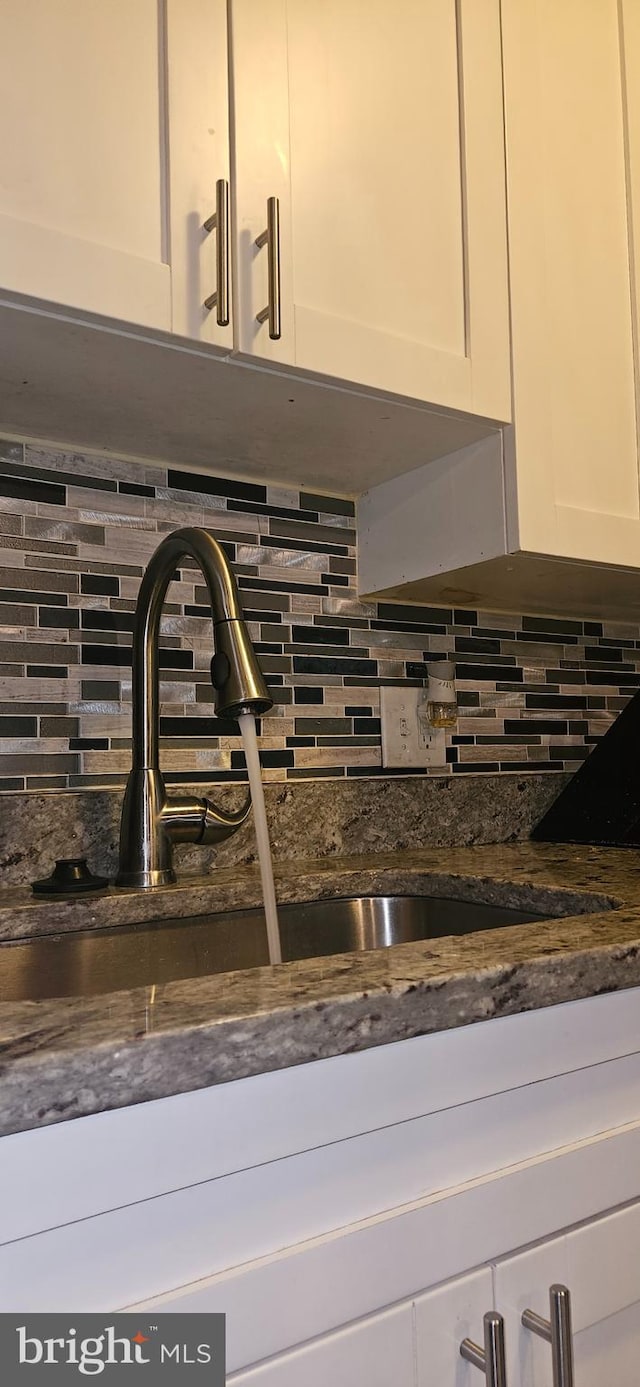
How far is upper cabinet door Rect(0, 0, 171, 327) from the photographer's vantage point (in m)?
0.81

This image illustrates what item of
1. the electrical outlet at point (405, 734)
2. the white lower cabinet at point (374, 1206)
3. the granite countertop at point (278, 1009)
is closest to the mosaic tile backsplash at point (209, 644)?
the electrical outlet at point (405, 734)

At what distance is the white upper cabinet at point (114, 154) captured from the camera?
0.81 metres

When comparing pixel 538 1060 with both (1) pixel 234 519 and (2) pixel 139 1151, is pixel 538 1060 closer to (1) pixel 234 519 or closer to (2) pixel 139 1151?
(2) pixel 139 1151

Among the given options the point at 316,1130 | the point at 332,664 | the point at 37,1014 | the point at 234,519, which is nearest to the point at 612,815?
the point at 332,664

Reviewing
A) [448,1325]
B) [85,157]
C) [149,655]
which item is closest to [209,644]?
[149,655]

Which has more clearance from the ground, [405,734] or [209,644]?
[209,644]

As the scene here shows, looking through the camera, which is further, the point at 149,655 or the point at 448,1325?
the point at 149,655

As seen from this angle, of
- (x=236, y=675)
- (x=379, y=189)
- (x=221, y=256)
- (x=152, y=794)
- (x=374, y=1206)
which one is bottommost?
(x=374, y=1206)

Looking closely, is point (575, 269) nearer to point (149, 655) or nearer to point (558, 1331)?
point (149, 655)

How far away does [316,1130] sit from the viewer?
Result: 0.58 meters

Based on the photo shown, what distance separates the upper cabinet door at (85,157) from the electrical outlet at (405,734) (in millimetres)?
689

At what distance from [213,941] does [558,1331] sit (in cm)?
52

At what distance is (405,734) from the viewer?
1.42 meters

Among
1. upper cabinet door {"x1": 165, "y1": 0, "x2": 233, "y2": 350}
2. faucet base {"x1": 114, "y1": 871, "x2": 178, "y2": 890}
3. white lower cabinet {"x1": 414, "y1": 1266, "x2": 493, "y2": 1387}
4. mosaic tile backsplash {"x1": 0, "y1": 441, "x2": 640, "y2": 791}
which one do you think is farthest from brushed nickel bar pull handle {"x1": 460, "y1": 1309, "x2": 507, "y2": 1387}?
upper cabinet door {"x1": 165, "y1": 0, "x2": 233, "y2": 350}
